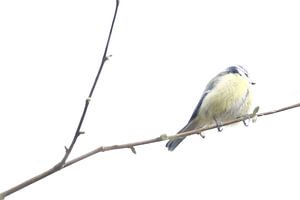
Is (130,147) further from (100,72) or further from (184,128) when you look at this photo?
(184,128)

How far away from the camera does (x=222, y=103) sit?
5.83m

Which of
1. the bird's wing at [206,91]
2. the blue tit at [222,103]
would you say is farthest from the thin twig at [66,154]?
the bird's wing at [206,91]

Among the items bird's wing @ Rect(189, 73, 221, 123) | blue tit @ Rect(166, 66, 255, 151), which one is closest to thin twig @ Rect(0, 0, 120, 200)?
blue tit @ Rect(166, 66, 255, 151)

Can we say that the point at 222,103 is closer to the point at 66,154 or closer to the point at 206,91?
the point at 206,91

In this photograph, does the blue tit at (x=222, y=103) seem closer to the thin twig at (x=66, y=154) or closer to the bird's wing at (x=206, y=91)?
the bird's wing at (x=206, y=91)

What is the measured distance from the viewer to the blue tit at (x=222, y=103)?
5773 mm

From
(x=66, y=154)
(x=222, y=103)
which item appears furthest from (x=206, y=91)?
(x=66, y=154)

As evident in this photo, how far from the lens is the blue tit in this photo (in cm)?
577

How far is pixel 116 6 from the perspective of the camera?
1.91 m

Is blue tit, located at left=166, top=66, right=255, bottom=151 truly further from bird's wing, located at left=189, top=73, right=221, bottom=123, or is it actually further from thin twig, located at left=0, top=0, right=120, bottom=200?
thin twig, located at left=0, top=0, right=120, bottom=200

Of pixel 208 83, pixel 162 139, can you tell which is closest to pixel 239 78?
pixel 208 83

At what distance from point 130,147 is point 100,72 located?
250 mm

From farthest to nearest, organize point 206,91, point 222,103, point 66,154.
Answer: point 206,91
point 222,103
point 66,154

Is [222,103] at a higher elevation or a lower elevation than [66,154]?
lower
